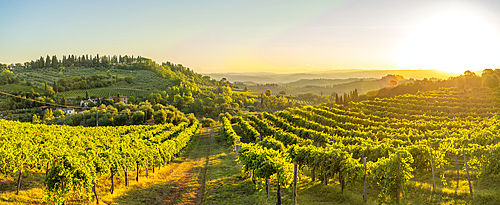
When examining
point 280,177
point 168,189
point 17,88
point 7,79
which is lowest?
point 168,189

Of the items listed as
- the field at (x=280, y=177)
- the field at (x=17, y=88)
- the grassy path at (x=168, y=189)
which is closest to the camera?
the field at (x=280, y=177)

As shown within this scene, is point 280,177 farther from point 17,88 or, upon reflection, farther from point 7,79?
point 7,79

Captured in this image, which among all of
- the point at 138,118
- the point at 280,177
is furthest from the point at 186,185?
the point at 138,118

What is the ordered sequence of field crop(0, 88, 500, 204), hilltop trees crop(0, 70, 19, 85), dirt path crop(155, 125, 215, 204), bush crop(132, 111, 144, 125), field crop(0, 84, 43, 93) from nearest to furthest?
field crop(0, 88, 500, 204), dirt path crop(155, 125, 215, 204), bush crop(132, 111, 144, 125), field crop(0, 84, 43, 93), hilltop trees crop(0, 70, 19, 85)

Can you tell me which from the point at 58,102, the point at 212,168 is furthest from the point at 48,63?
the point at 212,168

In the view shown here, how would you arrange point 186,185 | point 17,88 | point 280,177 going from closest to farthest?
point 280,177 < point 186,185 < point 17,88

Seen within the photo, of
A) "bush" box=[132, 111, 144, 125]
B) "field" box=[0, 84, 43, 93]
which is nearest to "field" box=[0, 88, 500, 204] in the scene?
"bush" box=[132, 111, 144, 125]

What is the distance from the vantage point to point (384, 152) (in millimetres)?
18359

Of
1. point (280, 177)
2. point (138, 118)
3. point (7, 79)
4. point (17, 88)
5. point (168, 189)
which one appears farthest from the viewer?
point (7, 79)

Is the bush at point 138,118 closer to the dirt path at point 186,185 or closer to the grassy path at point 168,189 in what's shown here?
the dirt path at point 186,185

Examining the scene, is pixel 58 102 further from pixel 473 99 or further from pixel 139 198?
pixel 473 99

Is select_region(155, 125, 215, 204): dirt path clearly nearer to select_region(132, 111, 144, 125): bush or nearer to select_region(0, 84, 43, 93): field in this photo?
select_region(132, 111, 144, 125): bush

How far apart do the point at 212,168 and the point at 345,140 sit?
15.0m

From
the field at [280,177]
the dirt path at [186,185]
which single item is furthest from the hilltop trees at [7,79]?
the dirt path at [186,185]
